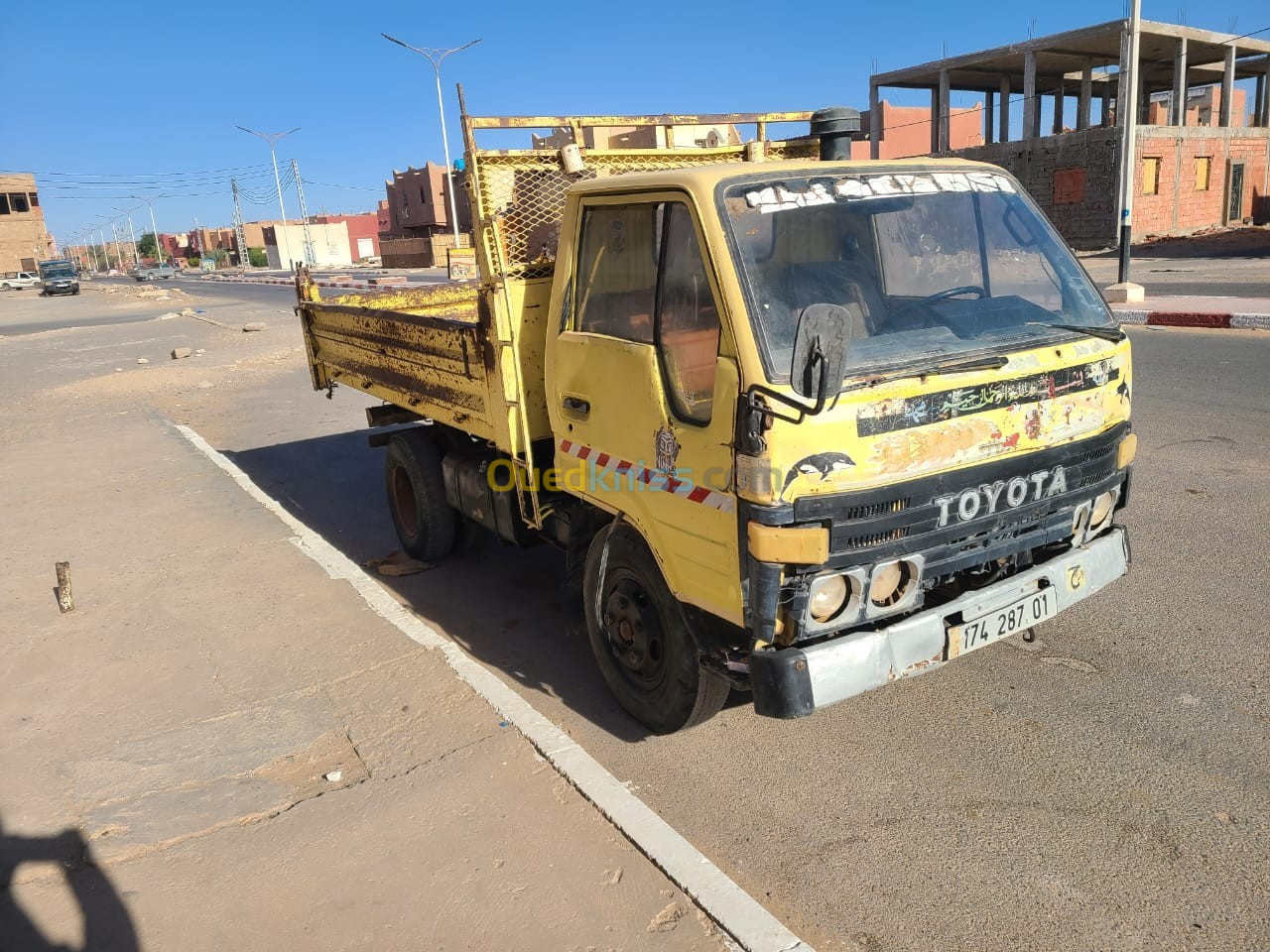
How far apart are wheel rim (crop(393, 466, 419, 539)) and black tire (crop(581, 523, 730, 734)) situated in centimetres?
253

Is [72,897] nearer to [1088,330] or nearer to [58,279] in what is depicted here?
[1088,330]

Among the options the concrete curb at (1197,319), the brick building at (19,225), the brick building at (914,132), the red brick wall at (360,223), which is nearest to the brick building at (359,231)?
the red brick wall at (360,223)

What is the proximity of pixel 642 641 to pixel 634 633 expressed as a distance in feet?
0.19

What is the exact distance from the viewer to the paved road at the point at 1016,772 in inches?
109

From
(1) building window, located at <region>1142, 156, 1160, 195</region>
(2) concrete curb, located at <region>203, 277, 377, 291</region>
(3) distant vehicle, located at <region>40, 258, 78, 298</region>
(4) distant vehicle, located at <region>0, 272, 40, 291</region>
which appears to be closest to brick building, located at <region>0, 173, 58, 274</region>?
(4) distant vehicle, located at <region>0, 272, 40, 291</region>

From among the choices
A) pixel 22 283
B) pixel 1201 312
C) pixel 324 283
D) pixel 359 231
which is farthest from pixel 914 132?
pixel 359 231

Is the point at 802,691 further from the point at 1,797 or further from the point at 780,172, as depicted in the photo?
→ the point at 1,797

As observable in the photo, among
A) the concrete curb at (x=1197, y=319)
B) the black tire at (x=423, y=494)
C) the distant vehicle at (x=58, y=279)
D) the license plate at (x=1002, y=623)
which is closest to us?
the license plate at (x=1002, y=623)

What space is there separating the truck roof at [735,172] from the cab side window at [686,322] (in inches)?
3.9

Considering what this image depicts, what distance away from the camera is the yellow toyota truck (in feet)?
9.74

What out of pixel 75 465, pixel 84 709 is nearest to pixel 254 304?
pixel 75 465

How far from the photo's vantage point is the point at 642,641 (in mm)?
3773

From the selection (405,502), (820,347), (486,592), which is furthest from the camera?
(405,502)

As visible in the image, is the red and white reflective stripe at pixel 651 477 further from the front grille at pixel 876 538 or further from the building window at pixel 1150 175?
the building window at pixel 1150 175
